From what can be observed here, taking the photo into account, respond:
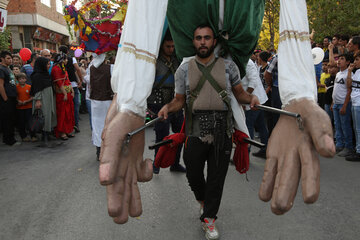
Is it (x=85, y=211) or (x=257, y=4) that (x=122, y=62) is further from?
(x=85, y=211)

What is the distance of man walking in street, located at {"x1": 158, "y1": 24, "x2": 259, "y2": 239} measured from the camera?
2.21m

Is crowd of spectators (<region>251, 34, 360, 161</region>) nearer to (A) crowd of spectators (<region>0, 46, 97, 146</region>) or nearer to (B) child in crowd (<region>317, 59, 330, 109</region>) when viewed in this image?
(B) child in crowd (<region>317, 59, 330, 109</region>)

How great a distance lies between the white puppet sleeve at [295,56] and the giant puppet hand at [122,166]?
0.69 metres

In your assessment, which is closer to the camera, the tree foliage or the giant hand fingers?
the giant hand fingers

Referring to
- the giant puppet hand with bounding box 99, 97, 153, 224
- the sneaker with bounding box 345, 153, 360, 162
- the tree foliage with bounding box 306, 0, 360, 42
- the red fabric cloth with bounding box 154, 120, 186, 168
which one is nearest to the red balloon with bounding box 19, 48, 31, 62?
the red fabric cloth with bounding box 154, 120, 186, 168

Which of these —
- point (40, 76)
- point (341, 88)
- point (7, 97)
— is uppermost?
point (341, 88)

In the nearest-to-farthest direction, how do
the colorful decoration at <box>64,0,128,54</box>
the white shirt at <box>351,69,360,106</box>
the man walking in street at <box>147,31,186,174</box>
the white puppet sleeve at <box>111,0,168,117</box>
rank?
the white puppet sleeve at <box>111,0,168,117</box>, the man walking in street at <box>147,31,186,174</box>, the colorful decoration at <box>64,0,128,54</box>, the white shirt at <box>351,69,360,106</box>

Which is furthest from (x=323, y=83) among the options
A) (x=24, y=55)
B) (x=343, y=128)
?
(x=24, y=55)

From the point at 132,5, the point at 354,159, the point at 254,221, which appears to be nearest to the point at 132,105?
the point at 132,5

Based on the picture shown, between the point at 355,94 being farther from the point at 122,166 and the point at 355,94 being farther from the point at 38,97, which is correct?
the point at 38,97

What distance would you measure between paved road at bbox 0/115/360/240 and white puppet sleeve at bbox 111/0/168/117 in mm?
1736

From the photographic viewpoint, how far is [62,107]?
6676 millimetres

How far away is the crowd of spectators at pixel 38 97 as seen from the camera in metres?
6.15

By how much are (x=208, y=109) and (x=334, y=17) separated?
15707 millimetres
